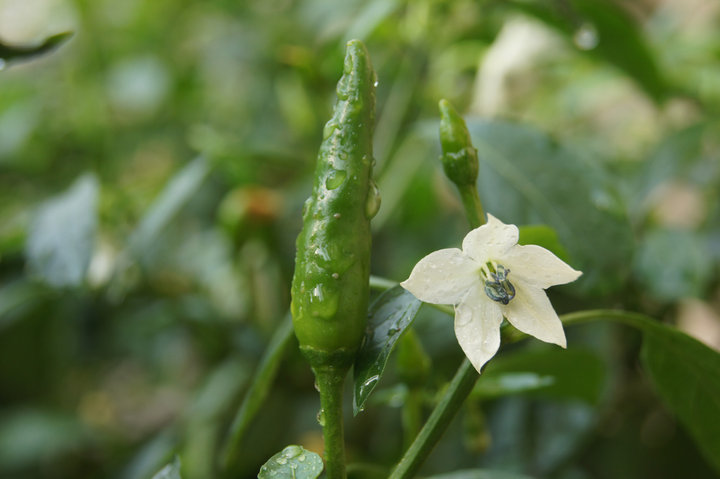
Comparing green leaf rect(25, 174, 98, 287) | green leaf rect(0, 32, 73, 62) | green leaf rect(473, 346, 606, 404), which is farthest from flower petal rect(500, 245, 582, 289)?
green leaf rect(25, 174, 98, 287)

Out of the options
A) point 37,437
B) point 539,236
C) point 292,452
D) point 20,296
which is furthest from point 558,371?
point 37,437

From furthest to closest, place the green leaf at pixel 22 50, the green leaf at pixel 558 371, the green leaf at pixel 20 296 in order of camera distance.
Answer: the green leaf at pixel 20 296 → the green leaf at pixel 558 371 → the green leaf at pixel 22 50

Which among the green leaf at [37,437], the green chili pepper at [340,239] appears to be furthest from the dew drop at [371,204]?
the green leaf at [37,437]

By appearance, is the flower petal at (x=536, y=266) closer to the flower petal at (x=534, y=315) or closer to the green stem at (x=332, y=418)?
the flower petal at (x=534, y=315)

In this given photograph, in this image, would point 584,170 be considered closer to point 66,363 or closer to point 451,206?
point 451,206

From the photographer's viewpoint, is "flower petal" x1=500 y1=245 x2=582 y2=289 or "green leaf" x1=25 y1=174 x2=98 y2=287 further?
"green leaf" x1=25 y1=174 x2=98 y2=287

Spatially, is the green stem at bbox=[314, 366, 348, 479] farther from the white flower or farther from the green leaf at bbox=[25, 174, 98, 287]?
the green leaf at bbox=[25, 174, 98, 287]
